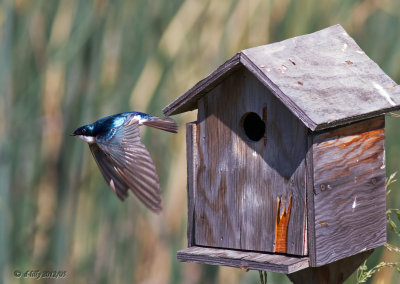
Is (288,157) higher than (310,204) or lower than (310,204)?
higher

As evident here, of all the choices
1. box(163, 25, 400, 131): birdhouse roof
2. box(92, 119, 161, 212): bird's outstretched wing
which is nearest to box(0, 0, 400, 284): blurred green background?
box(92, 119, 161, 212): bird's outstretched wing

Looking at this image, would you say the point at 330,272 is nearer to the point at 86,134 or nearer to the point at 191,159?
the point at 191,159

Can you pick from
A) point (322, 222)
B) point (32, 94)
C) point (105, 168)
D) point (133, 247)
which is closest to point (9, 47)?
point (32, 94)

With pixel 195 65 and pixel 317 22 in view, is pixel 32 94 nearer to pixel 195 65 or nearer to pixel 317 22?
pixel 195 65

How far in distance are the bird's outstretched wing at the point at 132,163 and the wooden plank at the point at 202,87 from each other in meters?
0.19

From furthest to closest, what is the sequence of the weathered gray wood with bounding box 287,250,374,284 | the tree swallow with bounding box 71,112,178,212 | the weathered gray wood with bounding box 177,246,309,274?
the tree swallow with bounding box 71,112,178,212
the weathered gray wood with bounding box 287,250,374,284
the weathered gray wood with bounding box 177,246,309,274

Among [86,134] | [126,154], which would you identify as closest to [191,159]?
[126,154]

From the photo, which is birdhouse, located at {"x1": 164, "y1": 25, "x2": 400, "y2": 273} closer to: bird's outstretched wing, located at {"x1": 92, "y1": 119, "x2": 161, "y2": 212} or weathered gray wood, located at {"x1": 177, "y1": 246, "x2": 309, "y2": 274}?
weathered gray wood, located at {"x1": 177, "y1": 246, "x2": 309, "y2": 274}

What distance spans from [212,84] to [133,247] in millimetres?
1101

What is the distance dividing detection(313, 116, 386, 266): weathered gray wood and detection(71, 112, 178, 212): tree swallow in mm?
430

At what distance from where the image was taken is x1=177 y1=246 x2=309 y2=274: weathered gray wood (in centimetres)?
188

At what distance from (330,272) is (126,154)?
675 millimetres

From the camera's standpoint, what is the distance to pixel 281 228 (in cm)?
198

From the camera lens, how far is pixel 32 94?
300 cm
